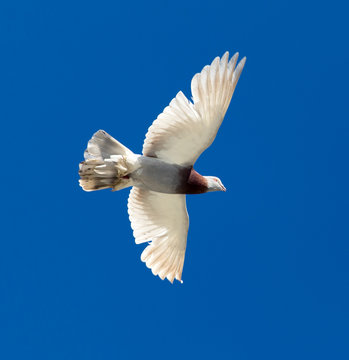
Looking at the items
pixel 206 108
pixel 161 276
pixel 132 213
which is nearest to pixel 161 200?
pixel 132 213

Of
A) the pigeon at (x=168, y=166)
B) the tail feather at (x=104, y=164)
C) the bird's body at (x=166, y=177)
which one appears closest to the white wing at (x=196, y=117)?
the pigeon at (x=168, y=166)

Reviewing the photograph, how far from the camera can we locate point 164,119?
27.2 feet

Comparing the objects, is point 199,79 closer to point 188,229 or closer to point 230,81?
point 230,81

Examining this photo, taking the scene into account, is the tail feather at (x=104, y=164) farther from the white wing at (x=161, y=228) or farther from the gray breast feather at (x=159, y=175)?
the white wing at (x=161, y=228)

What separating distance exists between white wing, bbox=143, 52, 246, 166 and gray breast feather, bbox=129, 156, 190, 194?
0.10m

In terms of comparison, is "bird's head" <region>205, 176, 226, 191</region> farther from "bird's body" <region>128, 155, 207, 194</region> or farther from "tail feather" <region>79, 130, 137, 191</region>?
"tail feather" <region>79, 130, 137, 191</region>

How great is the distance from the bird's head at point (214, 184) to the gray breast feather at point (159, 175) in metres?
0.38

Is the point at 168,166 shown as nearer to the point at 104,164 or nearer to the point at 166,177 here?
the point at 166,177

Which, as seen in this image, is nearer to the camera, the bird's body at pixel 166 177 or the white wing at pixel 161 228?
the bird's body at pixel 166 177

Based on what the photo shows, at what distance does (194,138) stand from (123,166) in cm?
99

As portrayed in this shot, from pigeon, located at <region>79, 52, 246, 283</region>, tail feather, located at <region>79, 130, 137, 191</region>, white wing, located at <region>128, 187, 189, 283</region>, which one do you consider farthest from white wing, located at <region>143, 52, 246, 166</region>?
white wing, located at <region>128, 187, 189, 283</region>

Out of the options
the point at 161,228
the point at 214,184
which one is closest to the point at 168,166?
the point at 214,184

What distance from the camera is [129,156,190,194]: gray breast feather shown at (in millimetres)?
8617

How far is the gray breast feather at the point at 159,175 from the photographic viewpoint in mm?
8617
